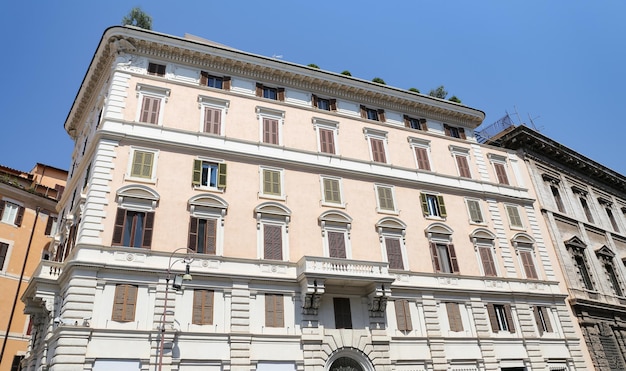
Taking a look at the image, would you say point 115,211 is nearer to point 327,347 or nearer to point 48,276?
point 48,276

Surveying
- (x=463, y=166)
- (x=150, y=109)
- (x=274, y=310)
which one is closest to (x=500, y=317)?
(x=463, y=166)

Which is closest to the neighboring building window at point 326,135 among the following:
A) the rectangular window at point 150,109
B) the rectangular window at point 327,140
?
the rectangular window at point 327,140

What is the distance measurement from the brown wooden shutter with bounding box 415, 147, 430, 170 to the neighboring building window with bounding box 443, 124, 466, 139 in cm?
317

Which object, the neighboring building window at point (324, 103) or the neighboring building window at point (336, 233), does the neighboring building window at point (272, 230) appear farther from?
the neighboring building window at point (324, 103)

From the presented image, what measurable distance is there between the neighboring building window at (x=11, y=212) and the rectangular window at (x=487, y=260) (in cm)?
3126

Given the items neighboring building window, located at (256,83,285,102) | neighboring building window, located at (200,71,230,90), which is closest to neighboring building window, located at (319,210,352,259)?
neighboring building window, located at (256,83,285,102)

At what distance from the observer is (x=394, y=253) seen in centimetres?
2592

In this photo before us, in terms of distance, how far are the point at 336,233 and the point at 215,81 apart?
1154cm

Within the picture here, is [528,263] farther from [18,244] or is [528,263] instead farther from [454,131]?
[18,244]

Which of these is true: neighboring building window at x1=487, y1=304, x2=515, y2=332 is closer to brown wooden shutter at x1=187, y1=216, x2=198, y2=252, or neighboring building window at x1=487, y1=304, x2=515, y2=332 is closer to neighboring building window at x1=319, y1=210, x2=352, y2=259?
neighboring building window at x1=319, y1=210, x2=352, y2=259

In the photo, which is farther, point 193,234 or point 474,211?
point 474,211

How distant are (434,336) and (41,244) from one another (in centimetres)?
2762

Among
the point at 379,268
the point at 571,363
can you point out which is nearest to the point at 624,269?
the point at 571,363

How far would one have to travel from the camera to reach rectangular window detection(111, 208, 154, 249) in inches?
818
